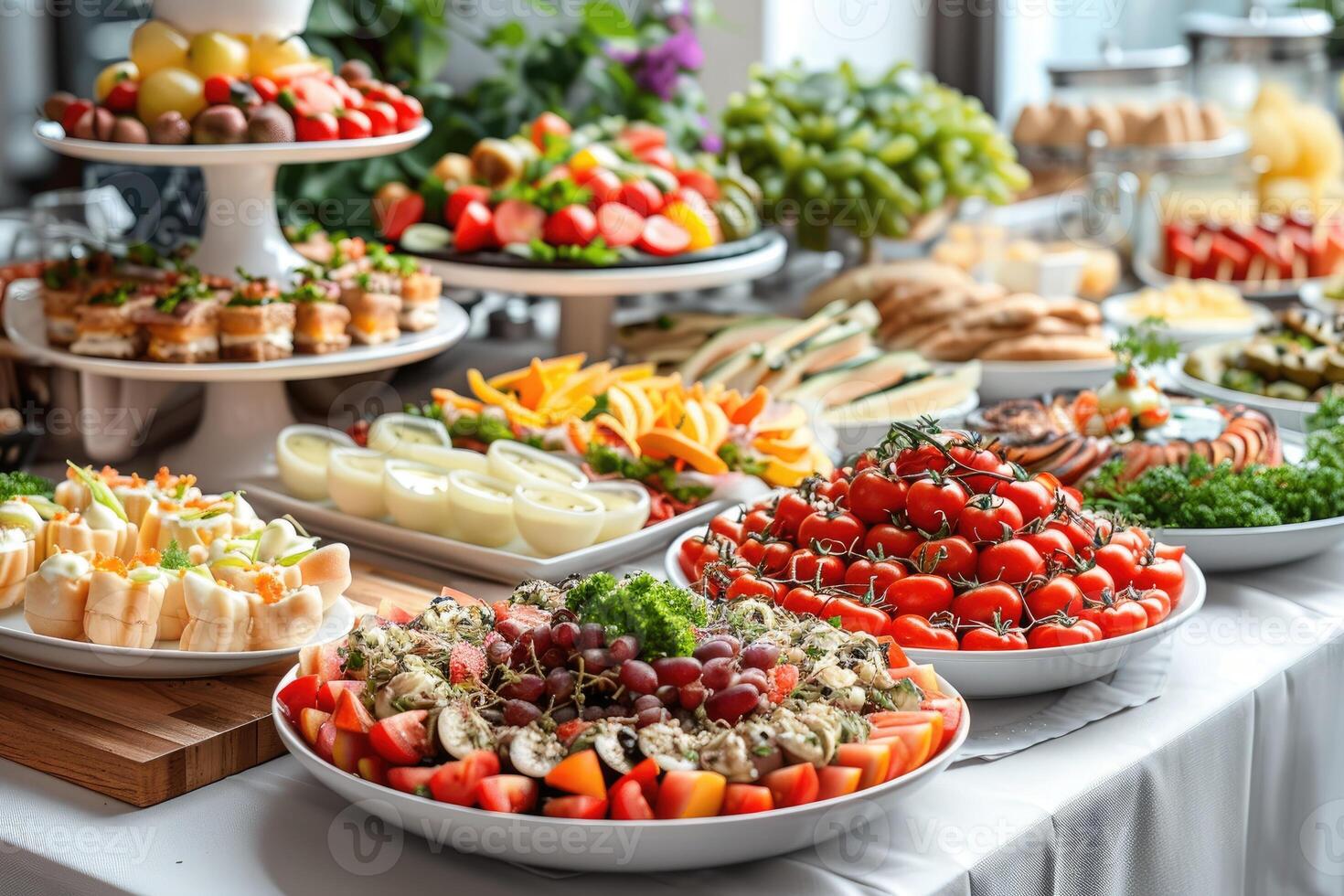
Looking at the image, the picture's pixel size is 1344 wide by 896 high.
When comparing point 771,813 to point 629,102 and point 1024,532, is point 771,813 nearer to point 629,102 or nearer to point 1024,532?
point 1024,532

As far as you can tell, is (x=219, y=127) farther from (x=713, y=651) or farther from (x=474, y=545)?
(x=713, y=651)

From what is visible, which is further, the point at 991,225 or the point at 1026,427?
the point at 991,225

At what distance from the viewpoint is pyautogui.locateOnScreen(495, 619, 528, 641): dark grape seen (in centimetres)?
105

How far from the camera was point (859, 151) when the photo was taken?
8.45ft

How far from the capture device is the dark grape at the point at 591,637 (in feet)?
3.25

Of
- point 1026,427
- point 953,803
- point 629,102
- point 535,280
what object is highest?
point 629,102

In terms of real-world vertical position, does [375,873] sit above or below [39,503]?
below

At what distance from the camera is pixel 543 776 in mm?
932

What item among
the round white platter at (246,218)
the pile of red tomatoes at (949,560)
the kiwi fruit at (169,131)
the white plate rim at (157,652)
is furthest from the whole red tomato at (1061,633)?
the kiwi fruit at (169,131)

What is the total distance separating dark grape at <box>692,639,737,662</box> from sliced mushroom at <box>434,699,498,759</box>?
149 millimetres

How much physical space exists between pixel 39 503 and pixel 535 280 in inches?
30.7

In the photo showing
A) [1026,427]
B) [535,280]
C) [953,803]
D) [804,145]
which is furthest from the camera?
[804,145]

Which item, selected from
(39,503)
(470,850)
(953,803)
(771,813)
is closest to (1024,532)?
(953,803)

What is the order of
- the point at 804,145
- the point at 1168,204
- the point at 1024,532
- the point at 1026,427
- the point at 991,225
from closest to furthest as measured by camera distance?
1. the point at 1024,532
2. the point at 1026,427
3. the point at 804,145
4. the point at 991,225
5. the point at 1168,204
